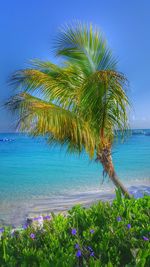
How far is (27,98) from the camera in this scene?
838cm

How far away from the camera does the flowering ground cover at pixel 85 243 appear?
3.35 meters

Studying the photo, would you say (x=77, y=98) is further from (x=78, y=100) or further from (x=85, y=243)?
(x=85, y=243)

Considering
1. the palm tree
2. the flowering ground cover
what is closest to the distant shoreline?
the palm tree

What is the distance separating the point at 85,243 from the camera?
13.1 feet

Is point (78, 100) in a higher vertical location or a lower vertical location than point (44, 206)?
higher

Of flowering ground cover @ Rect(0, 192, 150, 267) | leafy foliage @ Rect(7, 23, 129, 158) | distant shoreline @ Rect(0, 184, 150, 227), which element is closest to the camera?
flowering ground cover @ Rect(0, 192, 150, 267)

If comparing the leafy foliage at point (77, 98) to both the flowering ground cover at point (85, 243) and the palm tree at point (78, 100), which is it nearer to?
the palm tree at point (78, 100)

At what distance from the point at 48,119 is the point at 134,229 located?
148 inches

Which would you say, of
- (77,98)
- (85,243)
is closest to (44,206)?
(77,98)

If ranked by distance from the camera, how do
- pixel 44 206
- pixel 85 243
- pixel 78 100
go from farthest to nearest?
pixel 44 206 < pixel 78 100 < pixel 85 243

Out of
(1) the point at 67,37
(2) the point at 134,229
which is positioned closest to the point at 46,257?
(2) the point at 134,229

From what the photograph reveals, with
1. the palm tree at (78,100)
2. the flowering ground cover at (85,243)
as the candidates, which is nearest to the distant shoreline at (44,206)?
the palm tree at (78,100)

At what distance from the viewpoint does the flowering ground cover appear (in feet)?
11.0

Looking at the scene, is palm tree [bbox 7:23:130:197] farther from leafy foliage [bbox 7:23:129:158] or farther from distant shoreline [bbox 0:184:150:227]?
distant shoreline [bbox 0:184:150:227]
